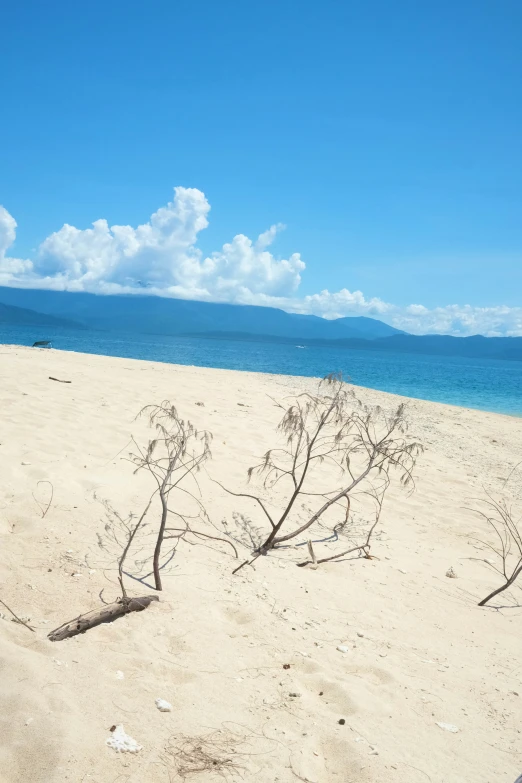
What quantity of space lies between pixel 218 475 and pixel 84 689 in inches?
160

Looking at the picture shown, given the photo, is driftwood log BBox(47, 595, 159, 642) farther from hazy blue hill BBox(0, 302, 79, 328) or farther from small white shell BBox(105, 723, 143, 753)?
hazy blue hill BBox(0, 302, 79, 328)

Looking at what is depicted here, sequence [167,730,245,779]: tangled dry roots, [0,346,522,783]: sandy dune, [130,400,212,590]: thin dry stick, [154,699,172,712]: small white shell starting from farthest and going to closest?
[130,400,212,590]: thin dry stick
[154,699,172,712]: small white shell
[0,346,522,783]: sandy dune
[167,730,245,779]: tangled dry roots

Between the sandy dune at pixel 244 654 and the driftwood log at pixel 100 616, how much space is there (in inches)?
2.5

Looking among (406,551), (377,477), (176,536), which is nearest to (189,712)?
(176,536)

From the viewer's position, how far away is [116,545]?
4289 mm

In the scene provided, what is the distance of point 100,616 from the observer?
122 inches

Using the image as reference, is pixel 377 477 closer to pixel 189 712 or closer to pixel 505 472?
pixel 505 472

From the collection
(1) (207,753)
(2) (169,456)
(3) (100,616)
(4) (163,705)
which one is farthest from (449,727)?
(2) (169,456)

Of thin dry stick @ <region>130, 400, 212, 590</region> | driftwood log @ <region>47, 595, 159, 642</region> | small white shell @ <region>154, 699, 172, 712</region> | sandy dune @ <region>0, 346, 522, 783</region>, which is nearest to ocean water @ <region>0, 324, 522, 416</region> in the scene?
thin dry stick @ <region>130, 400, 212, 590</region>

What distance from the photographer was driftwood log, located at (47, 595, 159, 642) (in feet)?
9.46

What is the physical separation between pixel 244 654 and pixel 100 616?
3.00 feet

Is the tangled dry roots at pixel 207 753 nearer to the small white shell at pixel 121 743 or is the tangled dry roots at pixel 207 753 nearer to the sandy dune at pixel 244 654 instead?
the sandy dune at pixel 244 654

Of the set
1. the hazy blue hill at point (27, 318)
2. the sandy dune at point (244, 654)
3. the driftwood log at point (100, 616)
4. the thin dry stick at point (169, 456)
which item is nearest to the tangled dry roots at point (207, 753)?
the sandy dune at point (244, 654)

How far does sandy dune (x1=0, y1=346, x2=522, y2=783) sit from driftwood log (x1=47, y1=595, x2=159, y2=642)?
0.06m
